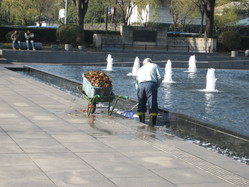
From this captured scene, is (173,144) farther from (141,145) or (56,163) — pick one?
(56,163)

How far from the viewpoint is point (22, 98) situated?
1700 centimetres

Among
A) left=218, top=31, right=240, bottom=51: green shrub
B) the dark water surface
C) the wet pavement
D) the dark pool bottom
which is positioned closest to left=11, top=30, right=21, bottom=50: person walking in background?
the dark water surface

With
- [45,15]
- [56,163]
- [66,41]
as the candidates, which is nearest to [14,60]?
[66,41]

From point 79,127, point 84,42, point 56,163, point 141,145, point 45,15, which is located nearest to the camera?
point 56,163

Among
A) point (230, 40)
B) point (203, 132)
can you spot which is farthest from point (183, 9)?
point (203, 132)

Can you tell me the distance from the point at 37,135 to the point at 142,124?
287 cm

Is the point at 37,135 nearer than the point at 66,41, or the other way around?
the point at 37,135

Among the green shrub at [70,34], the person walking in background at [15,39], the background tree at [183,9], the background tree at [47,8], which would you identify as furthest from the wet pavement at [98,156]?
the background tree at [183,9]

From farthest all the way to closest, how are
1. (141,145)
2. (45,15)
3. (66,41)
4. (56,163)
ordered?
1. (45,15)
2. (66,41)
3. (141,145)
4. (56,163)

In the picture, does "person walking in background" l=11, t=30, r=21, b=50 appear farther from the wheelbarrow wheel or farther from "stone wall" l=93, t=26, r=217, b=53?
the wheelbarrow wheel

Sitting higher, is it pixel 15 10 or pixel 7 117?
pixel 15 10

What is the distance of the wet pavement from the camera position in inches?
306

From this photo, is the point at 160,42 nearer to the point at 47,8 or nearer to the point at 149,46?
the point at 149,46

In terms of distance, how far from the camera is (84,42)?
171ft
